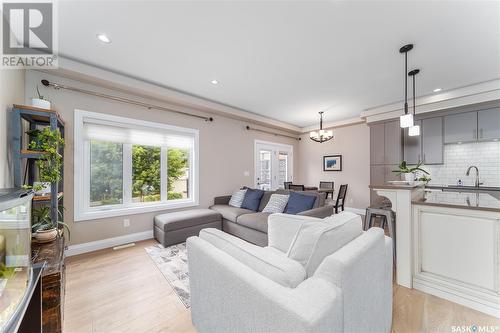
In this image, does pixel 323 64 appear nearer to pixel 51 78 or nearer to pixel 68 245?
pixel 51 78

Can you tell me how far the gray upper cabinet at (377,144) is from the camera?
4.79 meters

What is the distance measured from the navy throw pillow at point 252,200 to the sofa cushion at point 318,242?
2.60 meters

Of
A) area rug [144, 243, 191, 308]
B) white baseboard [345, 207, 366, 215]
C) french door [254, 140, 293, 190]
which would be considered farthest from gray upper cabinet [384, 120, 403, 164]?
area rug [144, 243, 191, 308]

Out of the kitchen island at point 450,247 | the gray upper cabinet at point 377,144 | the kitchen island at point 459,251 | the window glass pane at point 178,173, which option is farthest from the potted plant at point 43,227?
the gray upper cabinet at point 377,144

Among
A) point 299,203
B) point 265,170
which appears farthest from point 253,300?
point 265,170

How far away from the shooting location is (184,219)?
128 inches

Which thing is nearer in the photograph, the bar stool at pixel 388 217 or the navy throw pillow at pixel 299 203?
the bar stool at pixel 388 217

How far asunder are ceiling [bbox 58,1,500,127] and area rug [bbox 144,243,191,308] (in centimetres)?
268

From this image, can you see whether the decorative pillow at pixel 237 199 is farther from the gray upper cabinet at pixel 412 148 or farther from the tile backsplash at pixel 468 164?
the tile backsplash at pixel 468 164

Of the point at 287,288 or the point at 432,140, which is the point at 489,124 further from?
the point at 287,288

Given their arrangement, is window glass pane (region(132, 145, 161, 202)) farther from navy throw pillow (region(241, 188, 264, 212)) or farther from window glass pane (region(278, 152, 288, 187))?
window glass pane (region(278, 152, 288, 187))

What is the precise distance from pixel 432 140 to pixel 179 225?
5.28 metres

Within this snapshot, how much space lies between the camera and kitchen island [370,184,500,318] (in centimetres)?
170

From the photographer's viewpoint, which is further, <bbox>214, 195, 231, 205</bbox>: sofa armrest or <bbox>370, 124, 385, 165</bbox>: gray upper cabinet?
<bbox>370, 124, 385, 165</bbox>: gray upper cabinet
